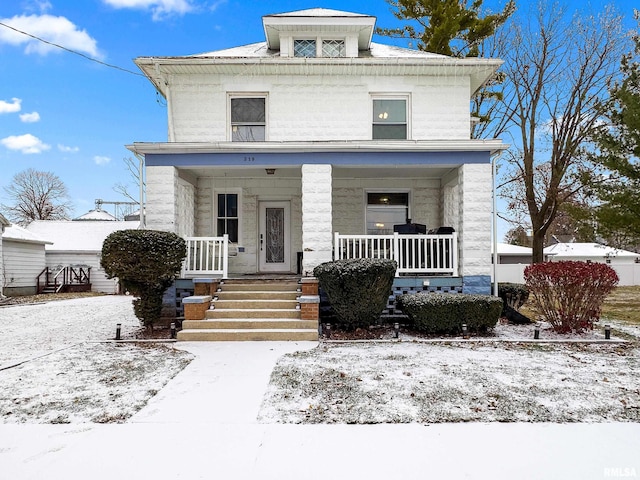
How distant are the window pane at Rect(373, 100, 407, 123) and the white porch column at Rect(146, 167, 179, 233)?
5.56m

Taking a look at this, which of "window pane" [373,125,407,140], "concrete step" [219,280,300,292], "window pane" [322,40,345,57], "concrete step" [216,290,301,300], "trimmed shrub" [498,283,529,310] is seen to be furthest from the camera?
"window pane" [322,40,345,57]

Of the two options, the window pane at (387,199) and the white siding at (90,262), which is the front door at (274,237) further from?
the white siding at (90,262)

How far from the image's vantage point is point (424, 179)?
11.3 meters

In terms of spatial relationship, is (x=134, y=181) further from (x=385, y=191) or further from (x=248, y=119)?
(x=385, y=191)

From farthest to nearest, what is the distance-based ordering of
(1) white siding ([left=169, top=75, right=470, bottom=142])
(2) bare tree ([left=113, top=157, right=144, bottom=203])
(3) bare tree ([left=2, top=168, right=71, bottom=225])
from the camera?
1. (3) bare tree ([left=2, top=168, right=71, bottom=225])
2. (2) bare tree ([left=113, top=157, right=144, bottom=203])
3. (1) white siding ([left=169, top=75, right=470, bottom=142])

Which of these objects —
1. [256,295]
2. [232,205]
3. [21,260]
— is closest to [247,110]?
[232,205]

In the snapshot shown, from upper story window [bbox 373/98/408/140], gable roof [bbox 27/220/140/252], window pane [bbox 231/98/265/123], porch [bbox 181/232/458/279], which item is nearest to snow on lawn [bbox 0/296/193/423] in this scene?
porch [bbox 181/232/458/279]

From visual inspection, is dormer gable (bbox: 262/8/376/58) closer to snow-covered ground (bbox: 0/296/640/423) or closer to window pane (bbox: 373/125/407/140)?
window pane (bbox: 373/125/407/140)

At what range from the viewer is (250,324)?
23.8 feet

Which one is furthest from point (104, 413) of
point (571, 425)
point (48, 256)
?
point (48, 256)

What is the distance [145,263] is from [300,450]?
17.1 ft

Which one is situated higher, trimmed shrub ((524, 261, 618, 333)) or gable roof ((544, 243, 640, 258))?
gable roof ((544, 243, 640, 258))

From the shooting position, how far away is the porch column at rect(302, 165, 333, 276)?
29.0ft

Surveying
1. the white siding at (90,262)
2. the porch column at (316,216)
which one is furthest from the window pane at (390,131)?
the white siding at (90,262)
